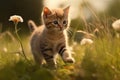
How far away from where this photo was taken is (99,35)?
21.9 ft

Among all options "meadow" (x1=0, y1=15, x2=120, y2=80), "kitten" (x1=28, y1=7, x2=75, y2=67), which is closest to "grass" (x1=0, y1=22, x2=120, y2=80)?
"meadow" (x1=0, y1=15, x2=120, y2=80)

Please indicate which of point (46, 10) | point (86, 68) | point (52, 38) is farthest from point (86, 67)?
point (46, 10)

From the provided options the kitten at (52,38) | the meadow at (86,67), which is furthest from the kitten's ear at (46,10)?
the meadow at (86,67)

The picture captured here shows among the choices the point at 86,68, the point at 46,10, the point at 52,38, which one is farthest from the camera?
the point at 46,10

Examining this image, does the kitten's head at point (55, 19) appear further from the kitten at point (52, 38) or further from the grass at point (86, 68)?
the grass at point (86, 68)

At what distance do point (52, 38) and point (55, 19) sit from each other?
298 mm

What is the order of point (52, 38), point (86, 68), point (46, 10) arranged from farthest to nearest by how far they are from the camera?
point (46, 10)
point (52, 38)
point (86, 68)

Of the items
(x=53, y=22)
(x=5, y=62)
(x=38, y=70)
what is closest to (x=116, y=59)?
(x=38, y=70)

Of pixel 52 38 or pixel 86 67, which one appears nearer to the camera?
pixel 86 67

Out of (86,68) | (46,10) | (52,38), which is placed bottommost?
(86,68)

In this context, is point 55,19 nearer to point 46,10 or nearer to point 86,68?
point 46,10

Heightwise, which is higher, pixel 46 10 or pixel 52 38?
pixel 46 10

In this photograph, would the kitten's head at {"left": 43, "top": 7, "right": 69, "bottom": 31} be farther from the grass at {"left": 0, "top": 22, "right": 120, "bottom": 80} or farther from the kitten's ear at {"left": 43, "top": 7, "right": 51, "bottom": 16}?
the grass at {"left": 0, "top": 22, "right": 120, "bottom": 80}

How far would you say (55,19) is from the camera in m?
7.70
